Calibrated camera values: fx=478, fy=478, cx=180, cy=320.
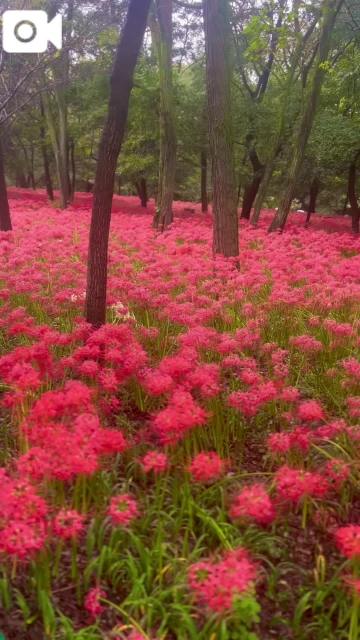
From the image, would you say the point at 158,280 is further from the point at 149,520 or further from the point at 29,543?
the point at 29,543

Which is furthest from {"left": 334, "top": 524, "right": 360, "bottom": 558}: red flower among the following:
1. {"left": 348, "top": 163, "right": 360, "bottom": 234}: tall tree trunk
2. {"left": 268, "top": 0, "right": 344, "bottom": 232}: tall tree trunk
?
{"left": 348, "top": 163, "right": 360, "bottom": 234}: tall tree trunk

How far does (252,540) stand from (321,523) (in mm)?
502

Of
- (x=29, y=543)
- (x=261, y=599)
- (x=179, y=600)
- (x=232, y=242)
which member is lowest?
(x=261, y=599)

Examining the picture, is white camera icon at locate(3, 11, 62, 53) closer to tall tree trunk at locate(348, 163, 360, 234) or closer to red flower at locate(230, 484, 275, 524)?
red flower at locate(230, 484, 275, 524)

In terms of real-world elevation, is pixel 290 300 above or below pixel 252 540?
above

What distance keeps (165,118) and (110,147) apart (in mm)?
10402

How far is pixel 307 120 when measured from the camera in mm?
13883

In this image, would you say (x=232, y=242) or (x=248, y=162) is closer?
(x=232, y=242)

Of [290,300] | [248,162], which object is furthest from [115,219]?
[290,300]

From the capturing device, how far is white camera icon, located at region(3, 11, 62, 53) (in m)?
5.47

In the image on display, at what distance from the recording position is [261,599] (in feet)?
9.19

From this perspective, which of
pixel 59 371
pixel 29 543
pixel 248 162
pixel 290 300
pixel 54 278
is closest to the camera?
pixel 29 543

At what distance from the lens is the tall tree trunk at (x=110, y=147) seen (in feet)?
15.9

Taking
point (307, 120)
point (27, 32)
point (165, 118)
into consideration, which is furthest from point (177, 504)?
point (165, 118)
